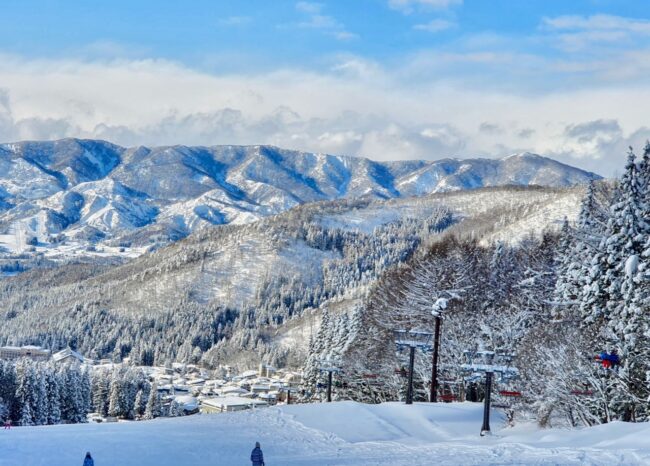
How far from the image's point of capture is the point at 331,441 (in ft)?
88.7

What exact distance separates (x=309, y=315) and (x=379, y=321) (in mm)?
151282

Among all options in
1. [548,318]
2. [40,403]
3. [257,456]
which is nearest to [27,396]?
[40,403]

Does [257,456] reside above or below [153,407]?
above

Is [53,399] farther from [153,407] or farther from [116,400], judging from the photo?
[116,400]

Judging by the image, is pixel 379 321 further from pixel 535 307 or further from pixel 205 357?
pixel 205 357

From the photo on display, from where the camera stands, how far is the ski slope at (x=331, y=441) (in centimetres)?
2130

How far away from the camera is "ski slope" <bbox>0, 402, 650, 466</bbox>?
21.3 meters

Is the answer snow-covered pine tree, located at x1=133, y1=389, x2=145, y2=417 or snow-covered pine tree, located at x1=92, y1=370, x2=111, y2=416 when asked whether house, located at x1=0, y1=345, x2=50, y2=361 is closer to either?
snow-covered pine tree, located at x1=92, y1=370, x2=111, y2=416

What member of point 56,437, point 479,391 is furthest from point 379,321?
point 56,437

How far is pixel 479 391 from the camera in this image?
136ft

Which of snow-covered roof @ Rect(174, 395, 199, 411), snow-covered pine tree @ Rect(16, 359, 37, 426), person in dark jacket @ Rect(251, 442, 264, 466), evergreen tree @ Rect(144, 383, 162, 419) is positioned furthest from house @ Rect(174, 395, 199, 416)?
person in dark jacket @ Rect(251, 442, 264, 466)

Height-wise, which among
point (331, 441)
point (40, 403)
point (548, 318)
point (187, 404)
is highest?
point (548, 318)

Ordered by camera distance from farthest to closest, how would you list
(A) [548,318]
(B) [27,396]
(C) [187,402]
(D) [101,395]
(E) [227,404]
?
(C) [187,402]
(E) [227,404]
(D) [101,395]
(B) [27,396]
(A) [548,318]

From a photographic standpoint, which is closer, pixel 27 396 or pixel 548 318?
pixel 548 318
